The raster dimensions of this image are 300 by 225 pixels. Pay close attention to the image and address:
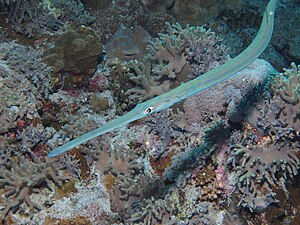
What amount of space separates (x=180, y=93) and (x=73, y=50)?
126 inches

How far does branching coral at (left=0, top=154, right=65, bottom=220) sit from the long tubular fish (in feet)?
4.71

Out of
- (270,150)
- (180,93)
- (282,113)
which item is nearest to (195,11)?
(282,113)

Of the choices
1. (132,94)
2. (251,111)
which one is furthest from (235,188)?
(132,94)

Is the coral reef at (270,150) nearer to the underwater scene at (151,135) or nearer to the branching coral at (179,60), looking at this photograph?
the underwater scene at (151,135)

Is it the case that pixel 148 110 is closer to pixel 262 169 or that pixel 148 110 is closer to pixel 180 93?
pixel 180 93

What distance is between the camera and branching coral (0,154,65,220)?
13.1ft

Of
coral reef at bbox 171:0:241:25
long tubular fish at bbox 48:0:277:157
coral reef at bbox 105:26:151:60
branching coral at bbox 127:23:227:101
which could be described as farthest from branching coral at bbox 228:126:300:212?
coral reef at bbox 171:0:241:25

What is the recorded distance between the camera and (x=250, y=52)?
13.0 feet

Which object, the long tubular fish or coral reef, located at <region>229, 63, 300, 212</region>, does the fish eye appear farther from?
coral reef, located at <region>229, 63, 300, 212</region>

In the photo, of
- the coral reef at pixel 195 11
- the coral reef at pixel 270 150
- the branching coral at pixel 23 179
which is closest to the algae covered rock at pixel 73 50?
the branching coral at pixel 23 179

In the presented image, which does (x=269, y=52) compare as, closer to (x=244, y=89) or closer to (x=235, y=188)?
(x=244, y=89)

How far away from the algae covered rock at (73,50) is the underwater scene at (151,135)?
0.07 feet

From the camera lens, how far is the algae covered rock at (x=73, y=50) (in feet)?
19.0

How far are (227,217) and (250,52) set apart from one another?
239 centimetres
